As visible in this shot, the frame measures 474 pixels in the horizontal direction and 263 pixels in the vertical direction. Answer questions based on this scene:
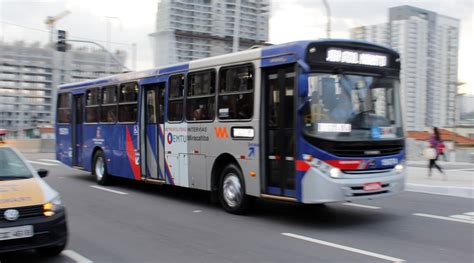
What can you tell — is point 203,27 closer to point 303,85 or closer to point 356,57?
point 356,57

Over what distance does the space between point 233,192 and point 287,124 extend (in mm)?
1984

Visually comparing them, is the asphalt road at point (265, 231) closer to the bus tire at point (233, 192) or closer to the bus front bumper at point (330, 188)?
the bus tire at point (233, 192)

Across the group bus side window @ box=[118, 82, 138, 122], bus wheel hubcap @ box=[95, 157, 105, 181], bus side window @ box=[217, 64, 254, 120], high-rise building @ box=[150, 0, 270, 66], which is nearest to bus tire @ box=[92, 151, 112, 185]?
bus wheel hubcap @ box=[95, 157, 105, 181]

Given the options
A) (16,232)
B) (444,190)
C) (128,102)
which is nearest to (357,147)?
(16,232)

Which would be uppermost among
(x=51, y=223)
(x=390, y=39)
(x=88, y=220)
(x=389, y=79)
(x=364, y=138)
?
(x=390, y=39)

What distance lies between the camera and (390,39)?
103ft

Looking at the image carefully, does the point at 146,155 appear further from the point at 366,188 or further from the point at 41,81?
the point at 41,81

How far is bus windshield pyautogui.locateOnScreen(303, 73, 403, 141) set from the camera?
312 inches

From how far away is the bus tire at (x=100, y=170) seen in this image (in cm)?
1423

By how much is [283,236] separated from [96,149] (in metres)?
8.84

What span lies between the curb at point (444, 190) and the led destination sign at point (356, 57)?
18.7 feet

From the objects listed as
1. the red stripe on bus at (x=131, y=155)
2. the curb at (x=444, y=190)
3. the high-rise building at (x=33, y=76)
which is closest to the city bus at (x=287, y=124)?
the red stripe on bus at (x=131, y=155)

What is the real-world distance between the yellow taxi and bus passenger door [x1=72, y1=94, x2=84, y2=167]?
951 cm

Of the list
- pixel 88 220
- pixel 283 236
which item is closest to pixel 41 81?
pixel 88 220
